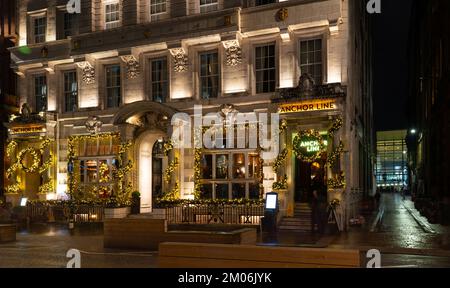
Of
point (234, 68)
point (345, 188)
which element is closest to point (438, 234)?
point (345, 188)

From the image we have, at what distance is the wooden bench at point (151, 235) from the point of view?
566 inches

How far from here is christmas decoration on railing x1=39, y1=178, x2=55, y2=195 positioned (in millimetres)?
30297

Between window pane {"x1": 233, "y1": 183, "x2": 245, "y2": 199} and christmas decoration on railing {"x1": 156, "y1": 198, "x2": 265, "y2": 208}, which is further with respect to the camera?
window pane {"x1": 233, "y1": 183, "x2": 245, "y2": 199}

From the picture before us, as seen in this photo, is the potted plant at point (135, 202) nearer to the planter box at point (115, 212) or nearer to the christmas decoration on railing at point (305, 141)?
the planter box at point (115, 212)

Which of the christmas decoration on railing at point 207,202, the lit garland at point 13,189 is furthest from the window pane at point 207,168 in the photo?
the lit garland at point 13,189

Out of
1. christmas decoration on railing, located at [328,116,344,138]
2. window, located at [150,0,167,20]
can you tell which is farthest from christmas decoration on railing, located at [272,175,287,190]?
window, located at [150,0,167,20]

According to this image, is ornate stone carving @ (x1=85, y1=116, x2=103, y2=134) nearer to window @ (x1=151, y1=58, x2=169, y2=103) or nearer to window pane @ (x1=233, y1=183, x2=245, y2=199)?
window @ (x1=151, y1=58, x2=169, y2=103)

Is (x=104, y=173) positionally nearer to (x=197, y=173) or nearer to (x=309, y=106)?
(x=197, y=173)

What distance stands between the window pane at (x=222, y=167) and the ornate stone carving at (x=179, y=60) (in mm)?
5063

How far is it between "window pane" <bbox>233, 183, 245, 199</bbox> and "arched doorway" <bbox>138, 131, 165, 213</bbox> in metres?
5.25

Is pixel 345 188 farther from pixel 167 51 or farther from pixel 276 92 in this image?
pixel 167 51

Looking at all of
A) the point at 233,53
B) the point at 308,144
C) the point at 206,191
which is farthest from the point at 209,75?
the point at 308,144
